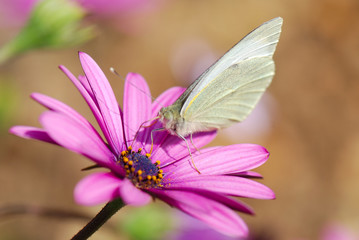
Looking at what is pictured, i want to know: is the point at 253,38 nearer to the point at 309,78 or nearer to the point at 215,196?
the point at 215,196

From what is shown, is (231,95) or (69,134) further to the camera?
(231,95)

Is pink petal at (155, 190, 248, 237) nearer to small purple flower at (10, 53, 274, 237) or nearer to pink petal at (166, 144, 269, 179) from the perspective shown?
small purple flower at (10, 53, 274, 237)

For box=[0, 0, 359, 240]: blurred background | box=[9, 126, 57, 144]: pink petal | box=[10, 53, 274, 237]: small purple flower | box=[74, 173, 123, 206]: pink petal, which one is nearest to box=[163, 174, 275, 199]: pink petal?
box=[10, 53, 274, 237]: small purple flower

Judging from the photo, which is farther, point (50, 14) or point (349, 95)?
point (349, 95)

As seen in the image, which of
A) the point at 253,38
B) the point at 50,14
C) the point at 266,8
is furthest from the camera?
the point at 266,8

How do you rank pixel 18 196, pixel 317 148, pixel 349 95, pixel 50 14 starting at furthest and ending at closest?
pixel 349 95 → pixel 317 148 → pixel 18 196 → pixel 50 14

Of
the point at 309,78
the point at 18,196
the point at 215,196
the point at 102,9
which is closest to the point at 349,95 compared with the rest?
the point at 309,78

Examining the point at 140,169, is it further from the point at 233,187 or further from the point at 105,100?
the point at 233,187

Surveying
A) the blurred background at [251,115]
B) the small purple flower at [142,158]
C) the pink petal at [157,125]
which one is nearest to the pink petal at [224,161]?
the small purple flower at [142,158]

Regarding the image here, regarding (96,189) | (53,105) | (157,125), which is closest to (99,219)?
(96,189)
